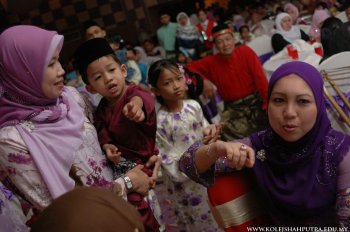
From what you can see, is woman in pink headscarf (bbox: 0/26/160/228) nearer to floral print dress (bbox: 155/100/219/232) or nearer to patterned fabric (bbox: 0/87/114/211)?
patterned fabric (bbox: 0/87/114/211)

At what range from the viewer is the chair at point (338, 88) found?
1.78 metres

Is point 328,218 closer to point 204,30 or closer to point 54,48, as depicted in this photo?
point 54,48

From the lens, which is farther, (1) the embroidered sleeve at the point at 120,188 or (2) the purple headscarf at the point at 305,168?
(1) the embroidered sleeve at the point at 120,188

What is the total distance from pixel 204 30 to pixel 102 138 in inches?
232

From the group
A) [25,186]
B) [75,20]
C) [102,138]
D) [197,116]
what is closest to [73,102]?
[102,138]

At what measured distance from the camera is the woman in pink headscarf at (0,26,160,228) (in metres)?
1.17

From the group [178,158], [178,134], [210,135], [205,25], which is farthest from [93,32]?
[205,25]

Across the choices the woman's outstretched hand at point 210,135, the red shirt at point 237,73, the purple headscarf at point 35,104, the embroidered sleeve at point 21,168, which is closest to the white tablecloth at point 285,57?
the red shirt at point 237,73

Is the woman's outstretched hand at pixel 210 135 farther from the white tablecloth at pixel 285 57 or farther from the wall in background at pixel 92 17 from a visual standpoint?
the wall in background at pixel 92 17

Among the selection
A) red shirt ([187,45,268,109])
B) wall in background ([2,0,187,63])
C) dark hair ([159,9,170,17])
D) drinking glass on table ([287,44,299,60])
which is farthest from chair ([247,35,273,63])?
dark hair ([159,9,170,17])

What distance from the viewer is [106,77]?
149 centimetres

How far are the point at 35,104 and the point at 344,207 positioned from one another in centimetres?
112

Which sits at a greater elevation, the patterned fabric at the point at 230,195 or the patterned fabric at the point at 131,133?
the patterned fabric at the point at 131,133

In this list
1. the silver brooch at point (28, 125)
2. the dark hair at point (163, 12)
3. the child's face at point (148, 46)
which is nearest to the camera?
the silver brooch at point (28, 125)
